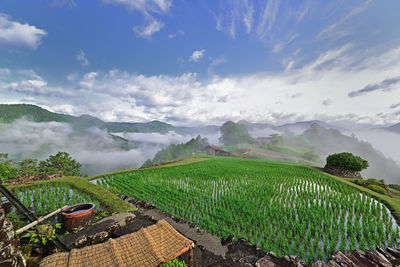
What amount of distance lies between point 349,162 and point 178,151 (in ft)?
147

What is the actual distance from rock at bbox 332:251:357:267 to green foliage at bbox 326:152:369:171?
17.7 m

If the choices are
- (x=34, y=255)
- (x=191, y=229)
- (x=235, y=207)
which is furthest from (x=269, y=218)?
(x=34, y=255)

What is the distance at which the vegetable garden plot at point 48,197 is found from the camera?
278 inches

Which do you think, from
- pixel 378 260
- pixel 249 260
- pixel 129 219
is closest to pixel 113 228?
pixel 129 219

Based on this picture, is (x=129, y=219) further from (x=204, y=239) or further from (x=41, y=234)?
(x=204, y=239)

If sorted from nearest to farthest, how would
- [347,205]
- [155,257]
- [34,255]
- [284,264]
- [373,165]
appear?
[155,257] < [34,255] < [284,264] < [347,205] < [373,165]

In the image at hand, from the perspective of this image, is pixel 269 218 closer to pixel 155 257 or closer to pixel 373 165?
pixel 155 257

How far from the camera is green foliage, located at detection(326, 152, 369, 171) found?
16.4m

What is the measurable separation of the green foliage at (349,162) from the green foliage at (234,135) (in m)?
55.2

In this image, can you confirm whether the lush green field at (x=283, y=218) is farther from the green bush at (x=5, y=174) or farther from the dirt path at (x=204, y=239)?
the green bush at (x=5, y=174)

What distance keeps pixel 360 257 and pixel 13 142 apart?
120 meters

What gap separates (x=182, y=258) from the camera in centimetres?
448

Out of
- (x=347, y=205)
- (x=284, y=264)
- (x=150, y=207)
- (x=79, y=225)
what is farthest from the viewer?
(x=347, y=205)

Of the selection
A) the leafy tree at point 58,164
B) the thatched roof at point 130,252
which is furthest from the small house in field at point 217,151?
the thatched roof at point 130,252
